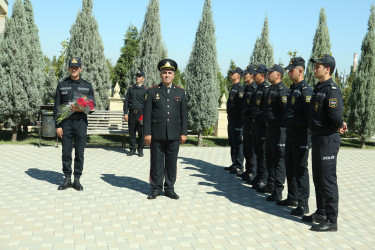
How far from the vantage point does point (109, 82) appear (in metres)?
14.5

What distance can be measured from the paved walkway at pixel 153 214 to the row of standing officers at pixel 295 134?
0.32 meters

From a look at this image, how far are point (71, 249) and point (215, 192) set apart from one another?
3.34 metres

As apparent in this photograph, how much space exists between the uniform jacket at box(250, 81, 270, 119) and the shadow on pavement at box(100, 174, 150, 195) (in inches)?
96.2

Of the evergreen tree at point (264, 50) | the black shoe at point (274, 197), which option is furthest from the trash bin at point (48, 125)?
the evergreen tree at point (264, 50)

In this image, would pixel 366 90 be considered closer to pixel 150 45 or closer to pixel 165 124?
pixel 150 45

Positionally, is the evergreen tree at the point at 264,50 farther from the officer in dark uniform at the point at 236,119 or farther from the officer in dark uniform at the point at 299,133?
the officer in dark uniform at the point at 299,133

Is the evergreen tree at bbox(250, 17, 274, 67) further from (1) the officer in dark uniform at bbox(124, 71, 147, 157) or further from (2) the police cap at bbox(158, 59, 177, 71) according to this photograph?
(2) the police cap at bbox(158, 59, 177, 71)

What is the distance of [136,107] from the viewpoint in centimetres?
1080

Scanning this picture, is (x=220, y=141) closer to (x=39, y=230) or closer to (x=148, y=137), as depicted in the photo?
(x=148, y=137)

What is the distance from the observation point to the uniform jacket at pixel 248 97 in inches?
309

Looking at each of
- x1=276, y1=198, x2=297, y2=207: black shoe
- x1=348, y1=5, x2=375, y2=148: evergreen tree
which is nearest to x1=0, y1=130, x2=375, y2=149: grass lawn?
x1=348, y1=5, x2=375, y2=148: evergreen tree

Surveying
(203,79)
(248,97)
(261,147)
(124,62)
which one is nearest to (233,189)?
(261,147)

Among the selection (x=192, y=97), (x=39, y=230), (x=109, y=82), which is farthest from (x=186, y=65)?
(x=39, y=230)

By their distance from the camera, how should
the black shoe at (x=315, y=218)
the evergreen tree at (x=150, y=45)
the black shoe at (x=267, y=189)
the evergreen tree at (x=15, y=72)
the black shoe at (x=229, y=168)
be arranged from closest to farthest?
the black shoe at (x=315, y=218), the black shoe at (x=267, y=189), the black shoe at (x=229, y=168), the evergreen tree at (x=15, y=72), the evergreen tree at (x=150, y=45)
